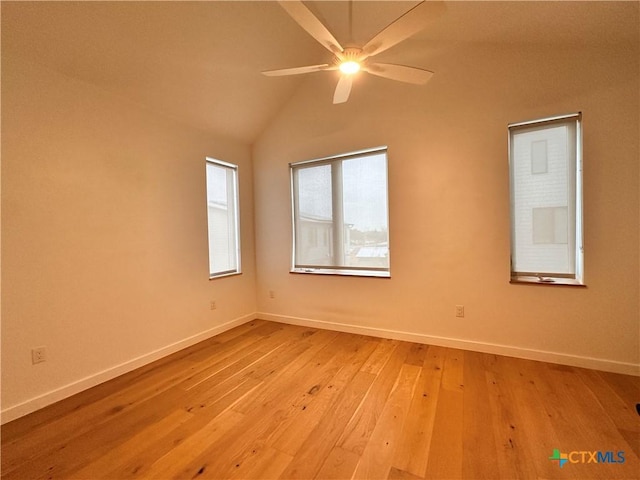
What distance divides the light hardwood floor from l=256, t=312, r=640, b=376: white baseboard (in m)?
0.08

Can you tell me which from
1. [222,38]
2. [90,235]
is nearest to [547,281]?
[222,38]

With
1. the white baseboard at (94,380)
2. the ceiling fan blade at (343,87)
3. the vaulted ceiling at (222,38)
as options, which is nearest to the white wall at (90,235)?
the white baseboard at (94,380)

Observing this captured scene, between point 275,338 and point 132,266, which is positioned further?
point 275,338

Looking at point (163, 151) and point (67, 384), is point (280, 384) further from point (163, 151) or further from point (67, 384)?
point (163, 151)

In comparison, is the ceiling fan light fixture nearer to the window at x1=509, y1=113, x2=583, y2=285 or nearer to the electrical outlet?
the window at x1=509, y1=113, x2=583, y2=285

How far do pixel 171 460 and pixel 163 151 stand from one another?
2.61 metres

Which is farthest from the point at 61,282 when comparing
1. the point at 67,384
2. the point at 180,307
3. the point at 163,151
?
the point at 163,151

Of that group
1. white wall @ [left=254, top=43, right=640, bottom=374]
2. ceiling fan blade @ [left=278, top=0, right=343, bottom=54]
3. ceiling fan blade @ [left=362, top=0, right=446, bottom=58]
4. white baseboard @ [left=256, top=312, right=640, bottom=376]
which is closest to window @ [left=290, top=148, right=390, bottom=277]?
white wall @ [left=254, top=43, right=640, bottom=374]

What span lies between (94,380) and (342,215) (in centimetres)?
285

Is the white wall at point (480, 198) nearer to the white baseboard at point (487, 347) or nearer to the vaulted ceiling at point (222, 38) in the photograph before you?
the white baseboard at point (487, 347)

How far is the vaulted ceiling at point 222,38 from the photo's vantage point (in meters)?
1.92

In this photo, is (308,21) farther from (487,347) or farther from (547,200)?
(487,347)

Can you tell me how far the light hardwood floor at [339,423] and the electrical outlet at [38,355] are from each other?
0.35m

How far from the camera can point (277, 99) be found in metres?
3.51
